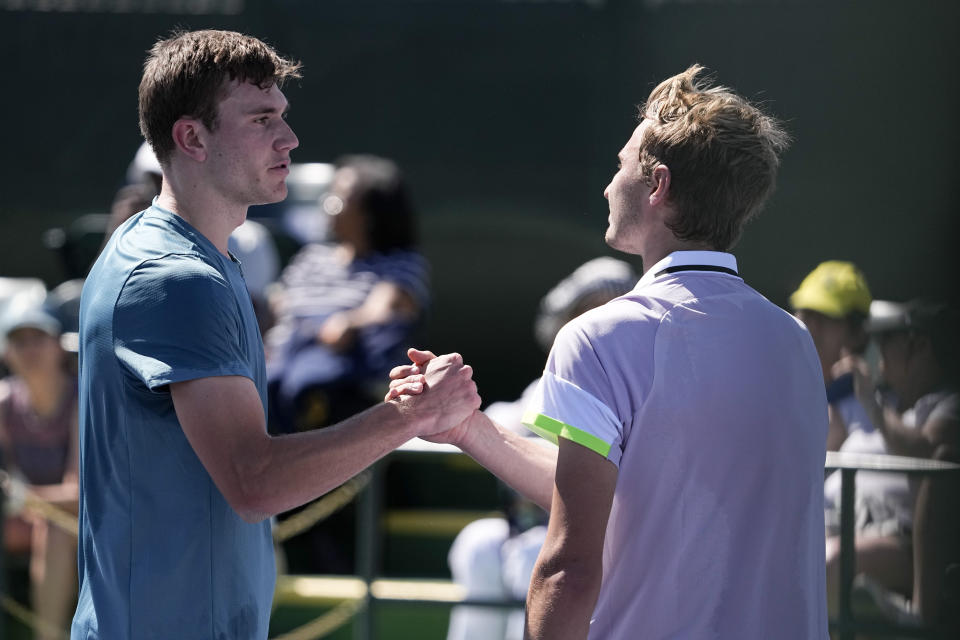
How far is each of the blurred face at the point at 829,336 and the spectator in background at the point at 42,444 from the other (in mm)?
2838

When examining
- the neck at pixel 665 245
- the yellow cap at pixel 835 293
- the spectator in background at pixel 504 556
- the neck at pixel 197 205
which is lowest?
the spectator in background at pixel 504 556

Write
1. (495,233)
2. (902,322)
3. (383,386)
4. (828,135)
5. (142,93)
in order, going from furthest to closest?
(495,233)
(828,135)
(383,386)
(902,322)
(142,93)

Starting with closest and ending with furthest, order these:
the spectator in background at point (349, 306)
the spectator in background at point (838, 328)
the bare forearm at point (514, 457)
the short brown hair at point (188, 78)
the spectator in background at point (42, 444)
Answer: the short brown hair at point (188, 78) → the bare forearm at point (514, 457) → the spectator in background at point (838, 328) → the spectator in background at point (42, 444) → the spectator in background at point (349, 306)

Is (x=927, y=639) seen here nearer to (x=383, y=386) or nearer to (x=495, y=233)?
(x=383, y=386)

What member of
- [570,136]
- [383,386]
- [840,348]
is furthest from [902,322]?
[570,136]

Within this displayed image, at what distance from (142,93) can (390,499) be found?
3.57 meters

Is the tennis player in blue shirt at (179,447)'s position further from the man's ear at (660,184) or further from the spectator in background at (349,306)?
the spectator in background at (349,306)

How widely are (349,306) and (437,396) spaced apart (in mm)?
2583

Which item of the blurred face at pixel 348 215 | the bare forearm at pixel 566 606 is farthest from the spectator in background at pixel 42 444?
the bare forearm at pixel 566 606

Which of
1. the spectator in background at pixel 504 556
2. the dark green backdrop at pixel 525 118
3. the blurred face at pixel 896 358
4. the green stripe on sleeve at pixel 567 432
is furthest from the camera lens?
the dark green backdrop at pixel 525 118

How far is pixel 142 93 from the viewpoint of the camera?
210cm

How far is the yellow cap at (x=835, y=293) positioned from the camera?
3818 millimetres

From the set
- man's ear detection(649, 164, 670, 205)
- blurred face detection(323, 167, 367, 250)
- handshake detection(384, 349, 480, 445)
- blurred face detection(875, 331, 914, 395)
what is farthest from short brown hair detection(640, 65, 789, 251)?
blurred face detection(323, 167, 367, 250)

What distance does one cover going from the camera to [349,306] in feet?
15.4
